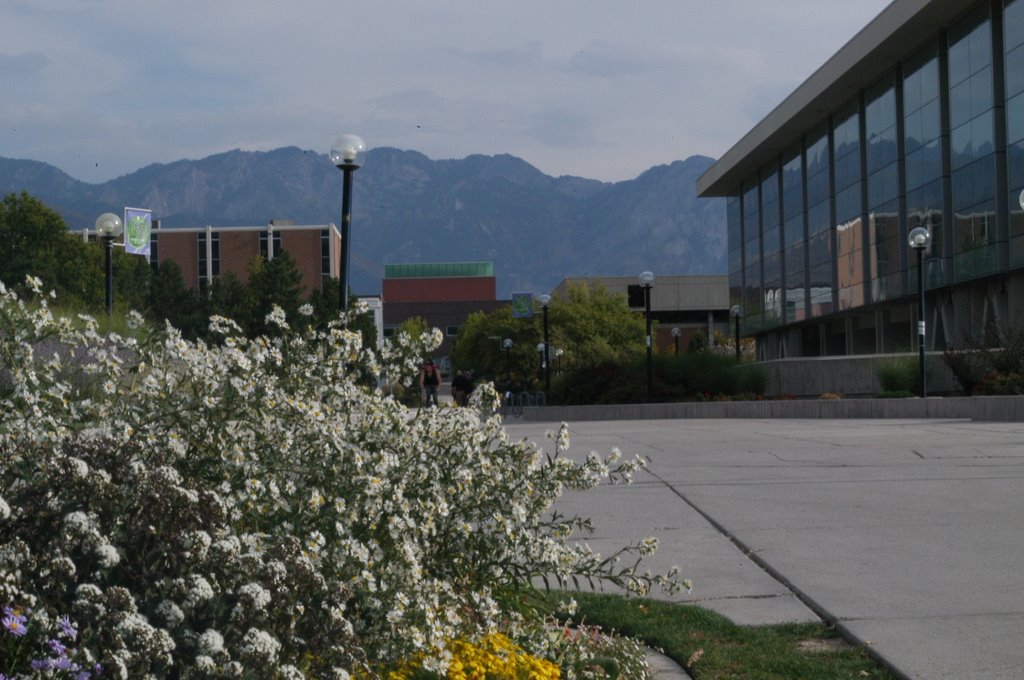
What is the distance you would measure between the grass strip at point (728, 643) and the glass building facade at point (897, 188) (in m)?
26.4

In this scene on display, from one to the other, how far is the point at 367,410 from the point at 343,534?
115 centimetres

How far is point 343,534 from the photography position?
3.93 m

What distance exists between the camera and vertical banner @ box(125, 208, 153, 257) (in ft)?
89.1

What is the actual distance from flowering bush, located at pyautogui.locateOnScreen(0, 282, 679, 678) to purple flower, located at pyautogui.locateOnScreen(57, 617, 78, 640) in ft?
0.14

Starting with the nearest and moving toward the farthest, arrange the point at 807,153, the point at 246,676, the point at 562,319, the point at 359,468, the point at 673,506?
the point at 246,676
the point at 359,468
the point at 673,506
the point at 807,153
the point at 562,319

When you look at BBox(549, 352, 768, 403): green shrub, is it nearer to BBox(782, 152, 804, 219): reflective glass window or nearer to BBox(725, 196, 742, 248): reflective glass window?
BBox(782, 152, 804, 219): reflective glass window

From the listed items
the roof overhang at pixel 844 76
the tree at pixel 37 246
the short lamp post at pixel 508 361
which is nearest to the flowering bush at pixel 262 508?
the roof overhang at pixel 844 76

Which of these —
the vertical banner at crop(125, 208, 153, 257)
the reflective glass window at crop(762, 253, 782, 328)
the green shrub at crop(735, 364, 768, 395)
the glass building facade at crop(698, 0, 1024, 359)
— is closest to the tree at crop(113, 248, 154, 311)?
the reflective glass window at crop(762, 253, 782, 328)

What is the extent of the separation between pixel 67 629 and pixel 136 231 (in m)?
26.0

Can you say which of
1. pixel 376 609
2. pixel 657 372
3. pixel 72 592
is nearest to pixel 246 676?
pixel 72 592

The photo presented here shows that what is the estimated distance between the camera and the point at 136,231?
27453 millimetres

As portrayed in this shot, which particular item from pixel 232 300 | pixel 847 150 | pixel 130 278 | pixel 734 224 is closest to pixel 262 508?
pixel 847 150

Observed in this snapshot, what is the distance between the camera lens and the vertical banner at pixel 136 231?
89.1ft

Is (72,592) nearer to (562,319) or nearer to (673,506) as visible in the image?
(673,506)
